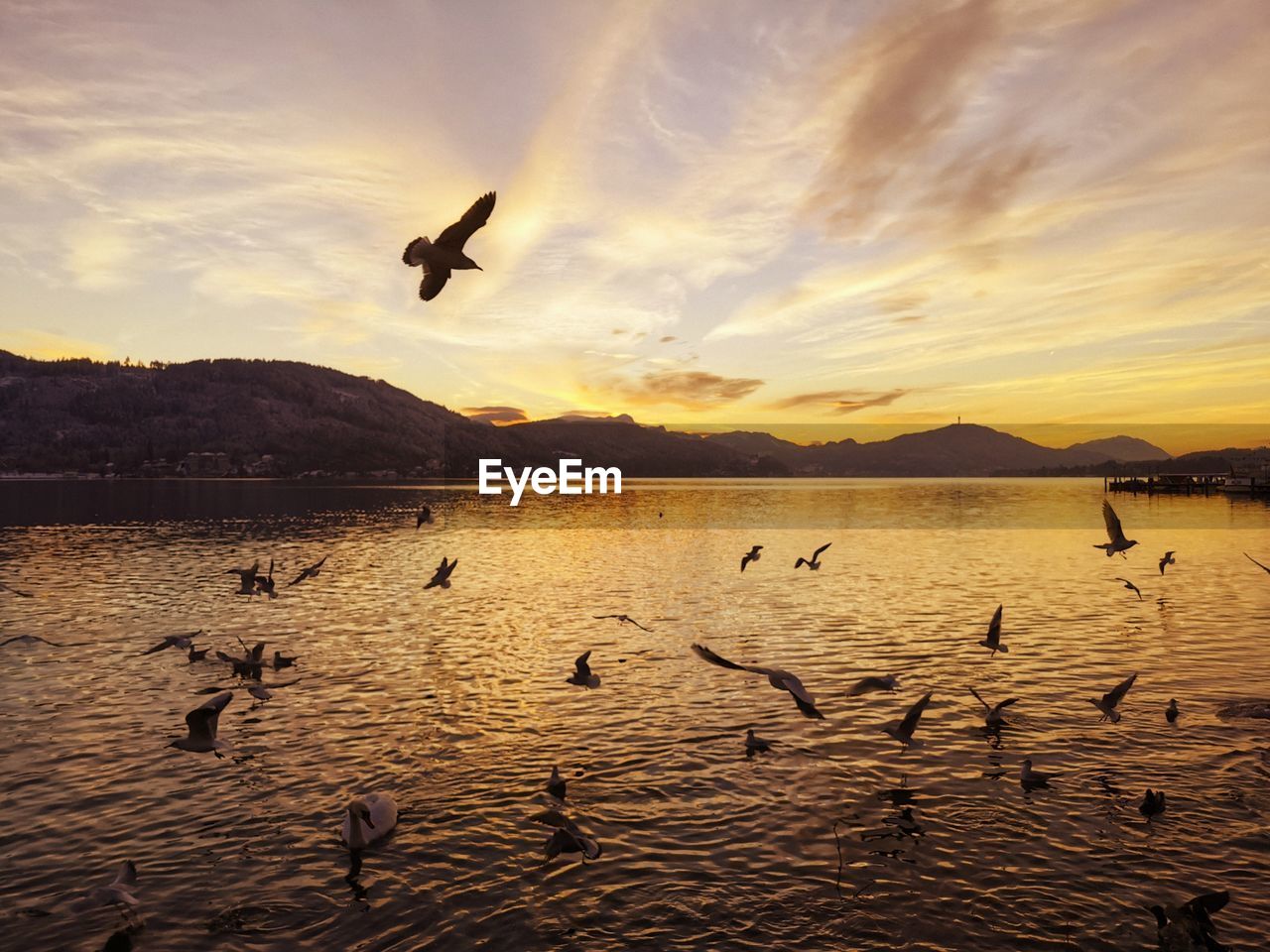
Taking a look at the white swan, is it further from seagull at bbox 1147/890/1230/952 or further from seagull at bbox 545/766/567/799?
seagull at bbox 1147/890/1230/952

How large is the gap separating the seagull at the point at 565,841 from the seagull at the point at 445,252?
358 inches

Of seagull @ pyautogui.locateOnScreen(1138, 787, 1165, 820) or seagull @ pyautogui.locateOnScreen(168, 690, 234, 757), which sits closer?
seagull @ pyautogui.locateOnScreen(168, 690, 234, 757)

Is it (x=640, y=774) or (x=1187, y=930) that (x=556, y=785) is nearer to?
(x=640, y=774)

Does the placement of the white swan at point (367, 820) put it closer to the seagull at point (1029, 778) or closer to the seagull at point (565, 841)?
the seagull at point (565, 841)

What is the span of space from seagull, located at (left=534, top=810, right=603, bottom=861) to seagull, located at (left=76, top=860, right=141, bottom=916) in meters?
6.26

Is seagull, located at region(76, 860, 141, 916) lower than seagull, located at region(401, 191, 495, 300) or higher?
lower

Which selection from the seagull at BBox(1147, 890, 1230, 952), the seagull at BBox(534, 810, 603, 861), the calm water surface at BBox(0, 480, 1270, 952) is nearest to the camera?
the seagull at BBox(1147, 890, 1230, 952)

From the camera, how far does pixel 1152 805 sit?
15336mm

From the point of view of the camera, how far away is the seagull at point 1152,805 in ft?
50.2

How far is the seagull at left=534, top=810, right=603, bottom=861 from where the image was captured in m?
13.0

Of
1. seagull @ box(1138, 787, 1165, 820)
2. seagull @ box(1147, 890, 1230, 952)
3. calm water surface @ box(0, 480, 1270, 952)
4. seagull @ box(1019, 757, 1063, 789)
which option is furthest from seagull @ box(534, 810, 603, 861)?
seagull @ box(1138, 787, 1165, 820)

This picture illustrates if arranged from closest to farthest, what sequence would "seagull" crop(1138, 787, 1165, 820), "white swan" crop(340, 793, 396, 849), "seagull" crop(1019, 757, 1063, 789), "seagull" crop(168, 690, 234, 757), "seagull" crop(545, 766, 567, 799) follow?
"seagull" crop(168, 690, 234, 757), "white swan" crop(340, 793, 396, 849), "seagull" crop(1138, 787, 1165, 820), "seagull" crop(545, 766, 567, 799), "seagull" crop(1019, 757, 1063, 789)

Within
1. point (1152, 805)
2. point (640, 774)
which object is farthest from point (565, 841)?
point (1152, 805)

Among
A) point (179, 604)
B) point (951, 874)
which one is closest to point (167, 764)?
point (951, 874)
